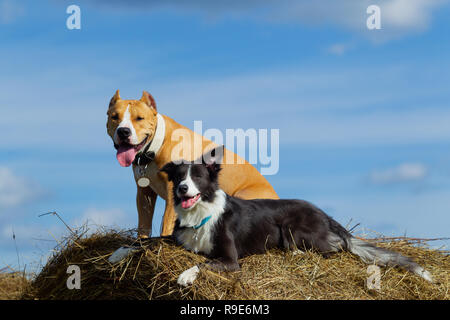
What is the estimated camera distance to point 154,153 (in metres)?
7.65

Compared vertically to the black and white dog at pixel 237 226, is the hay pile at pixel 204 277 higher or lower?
lower

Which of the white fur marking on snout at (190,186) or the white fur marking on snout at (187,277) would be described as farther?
the white fur marking on snout at (190,186)

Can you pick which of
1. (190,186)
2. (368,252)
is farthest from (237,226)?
(368,252)

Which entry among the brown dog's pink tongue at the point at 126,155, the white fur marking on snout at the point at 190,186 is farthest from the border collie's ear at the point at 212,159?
the brown dog's pink tongue at the point at 126,155

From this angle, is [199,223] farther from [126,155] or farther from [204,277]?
[126,155]

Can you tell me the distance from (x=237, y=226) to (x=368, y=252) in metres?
1.69

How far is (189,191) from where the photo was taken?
5.51 meters

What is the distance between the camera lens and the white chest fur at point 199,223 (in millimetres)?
5676

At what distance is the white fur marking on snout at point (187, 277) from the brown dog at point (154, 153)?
1791mm

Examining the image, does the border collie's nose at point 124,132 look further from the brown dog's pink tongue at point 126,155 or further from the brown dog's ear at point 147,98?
the brown dog's ear at point 147,98

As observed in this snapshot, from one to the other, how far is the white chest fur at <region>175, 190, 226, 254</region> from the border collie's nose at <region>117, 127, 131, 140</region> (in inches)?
73.6

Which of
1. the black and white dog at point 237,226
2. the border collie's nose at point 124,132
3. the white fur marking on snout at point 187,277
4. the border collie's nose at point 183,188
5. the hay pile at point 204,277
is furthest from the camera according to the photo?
the border collie's nose at point 124,132

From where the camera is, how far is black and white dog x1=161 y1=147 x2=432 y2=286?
221 inches

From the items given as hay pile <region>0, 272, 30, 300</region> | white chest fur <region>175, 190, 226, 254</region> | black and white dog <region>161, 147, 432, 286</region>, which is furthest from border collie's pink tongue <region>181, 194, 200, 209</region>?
hay pile <region>0, 272, 30, 300</region>
